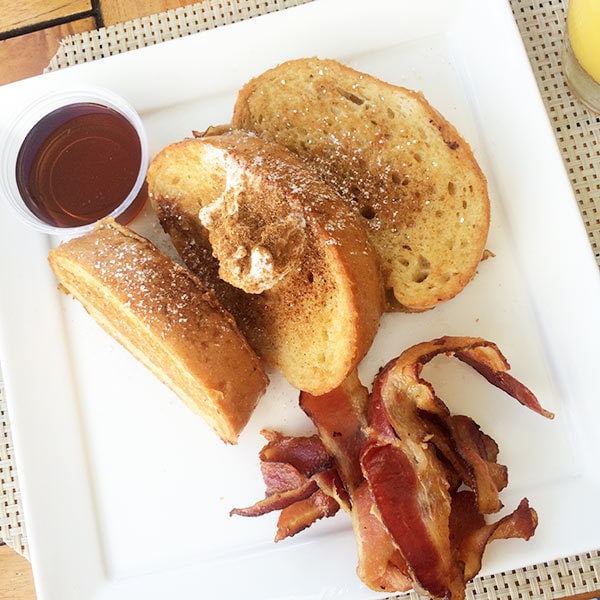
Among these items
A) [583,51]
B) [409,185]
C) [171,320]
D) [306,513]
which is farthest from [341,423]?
[583,51]

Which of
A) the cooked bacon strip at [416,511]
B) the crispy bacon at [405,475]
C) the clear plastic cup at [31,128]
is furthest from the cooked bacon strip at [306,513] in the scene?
the clear plastic cup at [31,128]

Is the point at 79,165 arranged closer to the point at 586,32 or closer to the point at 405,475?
the point at 405,475

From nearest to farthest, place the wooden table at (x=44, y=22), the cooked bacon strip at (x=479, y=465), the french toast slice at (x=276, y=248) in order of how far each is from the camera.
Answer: the french toast slice at (x=276, y=248), the cooked bacon strip at (x=479, y=465), the wooden table at (x=44, y=22)

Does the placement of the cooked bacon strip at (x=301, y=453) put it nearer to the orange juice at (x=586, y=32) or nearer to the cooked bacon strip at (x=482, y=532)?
the cooked bacon strip at (x=482, y=532)

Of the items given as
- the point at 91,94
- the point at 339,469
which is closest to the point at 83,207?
the point at 91,94

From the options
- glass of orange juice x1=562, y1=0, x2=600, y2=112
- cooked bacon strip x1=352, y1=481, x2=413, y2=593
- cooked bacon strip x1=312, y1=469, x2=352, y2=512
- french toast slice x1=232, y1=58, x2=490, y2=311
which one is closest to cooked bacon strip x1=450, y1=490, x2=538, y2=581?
cooked bacon strip x1=352, y1=481, x2=413, y2=593

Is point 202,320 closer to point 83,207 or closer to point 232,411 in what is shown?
point 232,411
